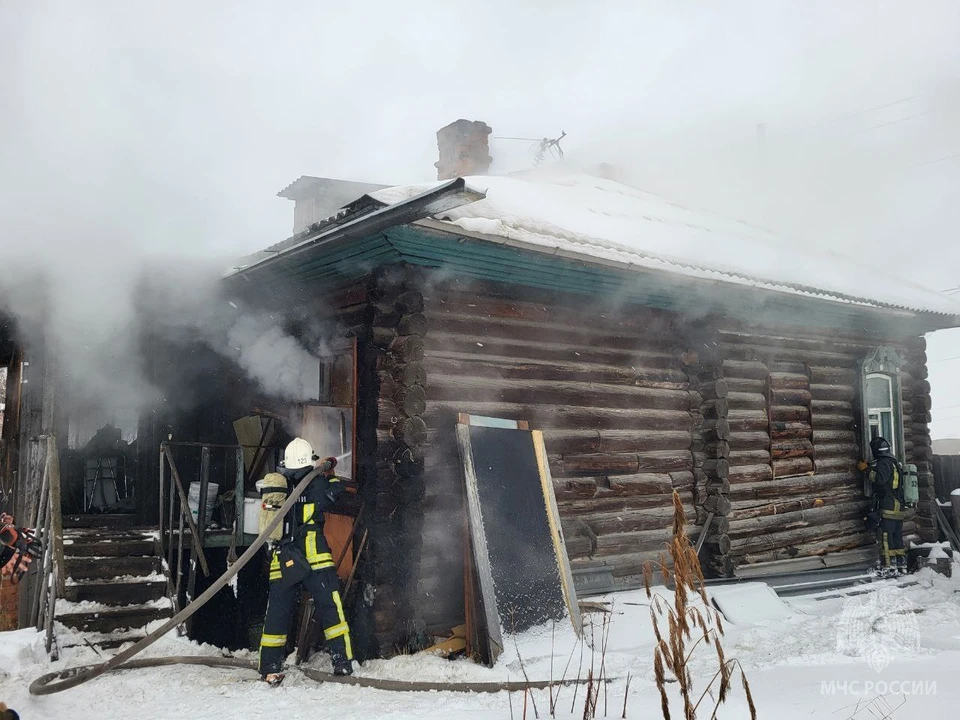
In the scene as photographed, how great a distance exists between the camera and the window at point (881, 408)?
423 inches

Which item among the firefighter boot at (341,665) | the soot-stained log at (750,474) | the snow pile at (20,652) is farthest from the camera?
the soot-stained log at (750,474)

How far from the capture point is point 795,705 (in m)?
4.21

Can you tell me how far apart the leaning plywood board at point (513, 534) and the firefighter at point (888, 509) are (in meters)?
6.17

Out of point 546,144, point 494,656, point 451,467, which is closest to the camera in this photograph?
point 494,656

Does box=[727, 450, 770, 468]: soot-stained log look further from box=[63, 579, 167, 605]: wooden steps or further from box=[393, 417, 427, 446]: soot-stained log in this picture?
box=[63, 579, 167, 605]: wooden steps

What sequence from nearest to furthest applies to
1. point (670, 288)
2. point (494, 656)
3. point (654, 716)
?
1. point (654, 716)
2. point (494, 656)
3. point (670, 288)

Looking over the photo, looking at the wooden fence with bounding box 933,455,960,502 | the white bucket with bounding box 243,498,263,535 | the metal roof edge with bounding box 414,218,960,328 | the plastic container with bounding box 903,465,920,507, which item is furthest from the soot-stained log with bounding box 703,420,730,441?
the wooden fence with bounding box 933,455,960,502

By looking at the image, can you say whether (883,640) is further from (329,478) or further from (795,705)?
(329,478)

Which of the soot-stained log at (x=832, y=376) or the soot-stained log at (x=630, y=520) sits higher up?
the soot-stained log at (x=832, y=376)

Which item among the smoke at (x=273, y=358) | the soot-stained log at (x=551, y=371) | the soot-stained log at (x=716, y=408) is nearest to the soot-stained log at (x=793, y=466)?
the soot-stained log at (x=716, y=408)

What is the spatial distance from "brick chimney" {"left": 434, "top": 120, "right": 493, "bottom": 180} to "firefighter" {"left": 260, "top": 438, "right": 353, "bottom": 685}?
10.9m

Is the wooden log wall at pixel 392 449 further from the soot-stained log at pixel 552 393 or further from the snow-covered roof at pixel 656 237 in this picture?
the snow-covered roof at pixel 656 237

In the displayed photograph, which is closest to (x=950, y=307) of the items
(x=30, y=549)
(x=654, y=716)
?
(x=654, y=716)

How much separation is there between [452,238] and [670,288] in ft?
9.76
